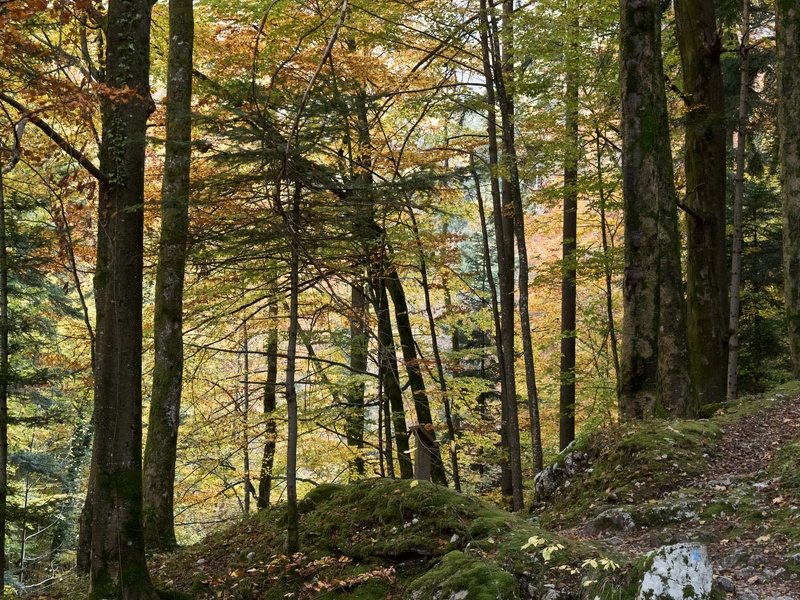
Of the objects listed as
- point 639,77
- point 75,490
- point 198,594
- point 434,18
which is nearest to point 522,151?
point 434,18

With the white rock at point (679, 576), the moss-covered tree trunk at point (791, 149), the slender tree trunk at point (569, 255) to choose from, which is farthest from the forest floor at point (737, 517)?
the slender tree trunk at point (569, 255)

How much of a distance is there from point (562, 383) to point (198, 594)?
32.4 ft


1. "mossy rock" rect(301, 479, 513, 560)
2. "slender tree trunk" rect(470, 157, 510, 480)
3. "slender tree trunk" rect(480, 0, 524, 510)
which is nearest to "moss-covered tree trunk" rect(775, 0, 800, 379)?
"slender tree trunk" rect(480, 0, 524, 510)

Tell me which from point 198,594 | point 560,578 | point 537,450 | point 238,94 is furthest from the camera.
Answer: point 537,450

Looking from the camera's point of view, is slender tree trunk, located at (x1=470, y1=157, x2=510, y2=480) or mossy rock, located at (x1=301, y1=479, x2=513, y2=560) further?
slender tree trunk, located at (x1=470, y1=157, x2=510, y2=480)

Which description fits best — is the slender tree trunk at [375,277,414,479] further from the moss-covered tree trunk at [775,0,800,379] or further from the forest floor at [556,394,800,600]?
the moss-covered tree trunk at [775,0,800,379]

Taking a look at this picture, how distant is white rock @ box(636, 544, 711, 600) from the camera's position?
303cm

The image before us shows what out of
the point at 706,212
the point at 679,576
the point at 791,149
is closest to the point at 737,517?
the point at 679,576

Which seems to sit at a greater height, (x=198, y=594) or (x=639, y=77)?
(x=639, y=77)

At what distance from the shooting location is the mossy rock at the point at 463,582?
12.0ft

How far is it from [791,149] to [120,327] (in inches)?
356

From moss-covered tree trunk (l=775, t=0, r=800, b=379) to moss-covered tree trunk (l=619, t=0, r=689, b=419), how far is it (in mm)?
2737

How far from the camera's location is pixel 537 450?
10.8m

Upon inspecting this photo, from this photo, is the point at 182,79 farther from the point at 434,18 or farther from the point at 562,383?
the point at 562,383
